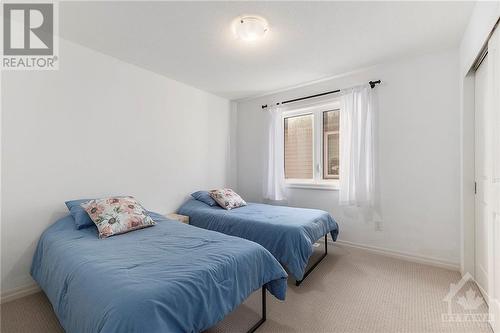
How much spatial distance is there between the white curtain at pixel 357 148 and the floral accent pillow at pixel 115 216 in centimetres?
249

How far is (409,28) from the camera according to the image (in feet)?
7.53

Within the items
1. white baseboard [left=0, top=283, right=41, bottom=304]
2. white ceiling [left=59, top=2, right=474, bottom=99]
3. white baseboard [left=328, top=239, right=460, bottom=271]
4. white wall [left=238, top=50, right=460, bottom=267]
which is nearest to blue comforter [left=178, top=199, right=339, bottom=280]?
white baseboard [left=328, top=239, right=460, bottom=271]

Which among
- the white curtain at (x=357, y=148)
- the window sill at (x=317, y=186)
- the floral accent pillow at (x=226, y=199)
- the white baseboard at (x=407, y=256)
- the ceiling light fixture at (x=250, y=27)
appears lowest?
the white baseboard at (x=407, y=256)

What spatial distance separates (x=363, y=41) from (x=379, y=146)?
1.32 meters

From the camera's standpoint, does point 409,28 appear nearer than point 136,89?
Yes

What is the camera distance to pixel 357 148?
3.19 meters

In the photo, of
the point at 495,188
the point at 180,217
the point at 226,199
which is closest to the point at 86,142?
the point at 180,217

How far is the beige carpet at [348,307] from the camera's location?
1.75 metres

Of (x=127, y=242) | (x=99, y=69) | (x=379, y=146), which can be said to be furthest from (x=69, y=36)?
(x=379, y=146)

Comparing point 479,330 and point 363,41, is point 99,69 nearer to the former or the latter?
point 363,41

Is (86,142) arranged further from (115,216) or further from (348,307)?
(348,307)

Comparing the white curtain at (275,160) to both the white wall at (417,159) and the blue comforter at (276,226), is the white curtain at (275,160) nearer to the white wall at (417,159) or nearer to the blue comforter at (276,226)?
the blue comforter at (276,226)

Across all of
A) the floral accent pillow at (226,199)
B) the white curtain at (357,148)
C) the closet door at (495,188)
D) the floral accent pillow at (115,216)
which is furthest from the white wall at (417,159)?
the floral accent pillow at (115,216)

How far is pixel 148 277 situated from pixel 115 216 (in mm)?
1140
